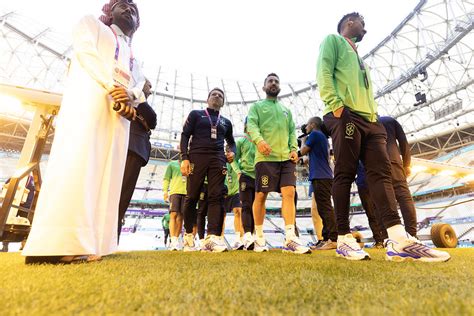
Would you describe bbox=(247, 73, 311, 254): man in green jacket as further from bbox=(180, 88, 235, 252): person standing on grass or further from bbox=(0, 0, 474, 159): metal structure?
bbox=(0, 0, 474, 159): metal structure

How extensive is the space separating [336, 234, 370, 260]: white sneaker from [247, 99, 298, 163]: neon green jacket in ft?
4.21

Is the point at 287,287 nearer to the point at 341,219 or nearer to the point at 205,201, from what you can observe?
the point at 341,219

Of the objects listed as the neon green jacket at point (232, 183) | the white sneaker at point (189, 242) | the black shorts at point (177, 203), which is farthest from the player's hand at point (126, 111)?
the neon green jacket at point (232, 183)

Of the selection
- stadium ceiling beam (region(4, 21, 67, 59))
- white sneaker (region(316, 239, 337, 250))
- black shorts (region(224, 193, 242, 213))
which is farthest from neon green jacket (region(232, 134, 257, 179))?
stadium ceiling beam (region(4, 21, 67, 59))

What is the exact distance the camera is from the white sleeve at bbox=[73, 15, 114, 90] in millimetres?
1650

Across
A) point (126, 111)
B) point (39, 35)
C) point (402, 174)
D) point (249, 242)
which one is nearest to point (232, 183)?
point (249, 242)

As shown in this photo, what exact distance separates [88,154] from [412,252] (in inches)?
86.9

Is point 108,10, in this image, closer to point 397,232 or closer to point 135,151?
point 135,151

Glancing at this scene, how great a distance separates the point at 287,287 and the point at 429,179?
2610 centimetres

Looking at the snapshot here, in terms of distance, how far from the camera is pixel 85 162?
59.2 inches

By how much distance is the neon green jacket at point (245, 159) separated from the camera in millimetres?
4590

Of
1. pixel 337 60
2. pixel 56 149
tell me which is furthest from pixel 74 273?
pixel 337 60

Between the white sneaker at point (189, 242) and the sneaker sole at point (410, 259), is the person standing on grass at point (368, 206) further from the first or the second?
the white sneaker at point (189, 242)

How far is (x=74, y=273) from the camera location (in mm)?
1104
